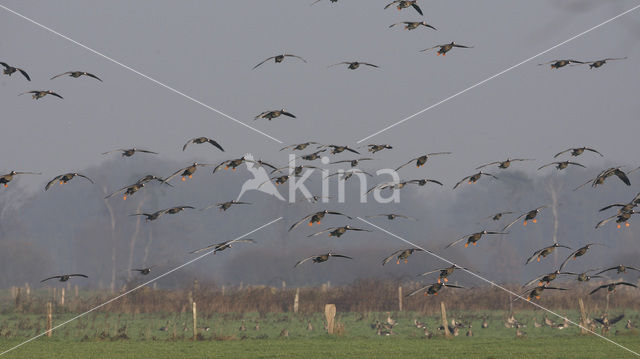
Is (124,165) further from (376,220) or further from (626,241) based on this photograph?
(626,241)

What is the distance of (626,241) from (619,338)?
110 meters

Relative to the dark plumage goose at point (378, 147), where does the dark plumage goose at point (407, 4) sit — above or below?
above

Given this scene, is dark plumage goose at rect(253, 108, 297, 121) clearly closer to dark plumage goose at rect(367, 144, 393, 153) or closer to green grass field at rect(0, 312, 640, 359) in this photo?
dark plumage goose at rect(367, 144, 393, 153)

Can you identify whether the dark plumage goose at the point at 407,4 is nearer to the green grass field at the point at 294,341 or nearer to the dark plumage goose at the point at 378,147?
the dark plumage goose at the point at 378,147

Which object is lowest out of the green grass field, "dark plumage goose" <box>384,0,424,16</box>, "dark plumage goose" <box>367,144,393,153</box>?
the green grass field

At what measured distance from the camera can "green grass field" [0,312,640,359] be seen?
36.0 m

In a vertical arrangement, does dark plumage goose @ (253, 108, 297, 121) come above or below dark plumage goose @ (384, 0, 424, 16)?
below

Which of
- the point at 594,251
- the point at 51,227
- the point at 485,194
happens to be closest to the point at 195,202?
the point at 51,227

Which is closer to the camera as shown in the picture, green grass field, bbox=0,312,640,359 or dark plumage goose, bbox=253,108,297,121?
dark plumage goose, bbox=253,108,297,121

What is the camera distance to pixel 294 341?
4125 centimetres

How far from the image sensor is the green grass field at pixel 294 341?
118 feet

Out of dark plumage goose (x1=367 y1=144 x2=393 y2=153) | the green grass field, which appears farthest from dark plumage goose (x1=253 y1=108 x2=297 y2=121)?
the green grass field

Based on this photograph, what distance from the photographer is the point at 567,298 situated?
208ft

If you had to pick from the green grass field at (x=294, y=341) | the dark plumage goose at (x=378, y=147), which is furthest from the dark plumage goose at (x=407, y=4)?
the green grass field at (x=294, y=341)
